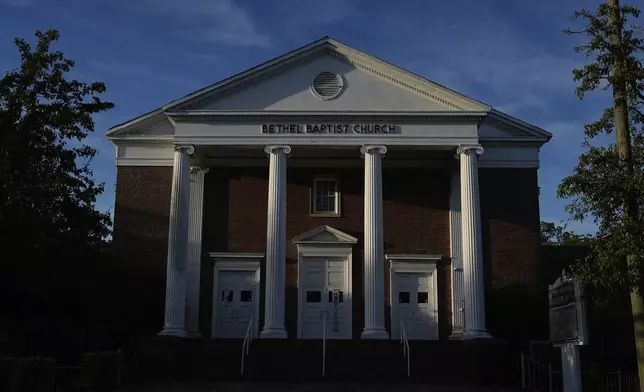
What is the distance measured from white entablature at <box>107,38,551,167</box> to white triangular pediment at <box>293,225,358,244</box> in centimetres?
385

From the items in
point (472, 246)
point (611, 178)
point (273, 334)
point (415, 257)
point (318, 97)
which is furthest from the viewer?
point (415, 257)

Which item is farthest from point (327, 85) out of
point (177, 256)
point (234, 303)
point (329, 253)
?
point (234, 303)

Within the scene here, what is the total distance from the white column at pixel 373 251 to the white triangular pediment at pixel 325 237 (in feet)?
9.49

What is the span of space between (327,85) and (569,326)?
42.4 ft

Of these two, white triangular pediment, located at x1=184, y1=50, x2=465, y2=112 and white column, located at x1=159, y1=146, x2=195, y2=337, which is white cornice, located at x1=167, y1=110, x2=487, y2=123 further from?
white column, located at x1=159, y1=146, x2=195, y2=337

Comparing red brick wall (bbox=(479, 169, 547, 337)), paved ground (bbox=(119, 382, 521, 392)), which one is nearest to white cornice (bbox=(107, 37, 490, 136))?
red brick wall (bbox=(479, 169, 547, 337))

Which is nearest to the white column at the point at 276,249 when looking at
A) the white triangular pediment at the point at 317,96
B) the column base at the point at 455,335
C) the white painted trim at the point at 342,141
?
the white painted trim at the point at 342,141

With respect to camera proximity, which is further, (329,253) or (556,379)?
(329,253)

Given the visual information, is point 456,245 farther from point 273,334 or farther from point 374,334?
point 273,334

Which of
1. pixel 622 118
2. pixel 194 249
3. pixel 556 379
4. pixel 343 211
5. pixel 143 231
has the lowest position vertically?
pixel 556 379

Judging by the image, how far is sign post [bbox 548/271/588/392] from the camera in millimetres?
16344

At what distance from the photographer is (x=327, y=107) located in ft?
A: 93.0

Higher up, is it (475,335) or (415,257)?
(415,257)

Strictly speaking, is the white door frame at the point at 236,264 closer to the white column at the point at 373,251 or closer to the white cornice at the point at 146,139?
the white cornice at the point at 146,139
